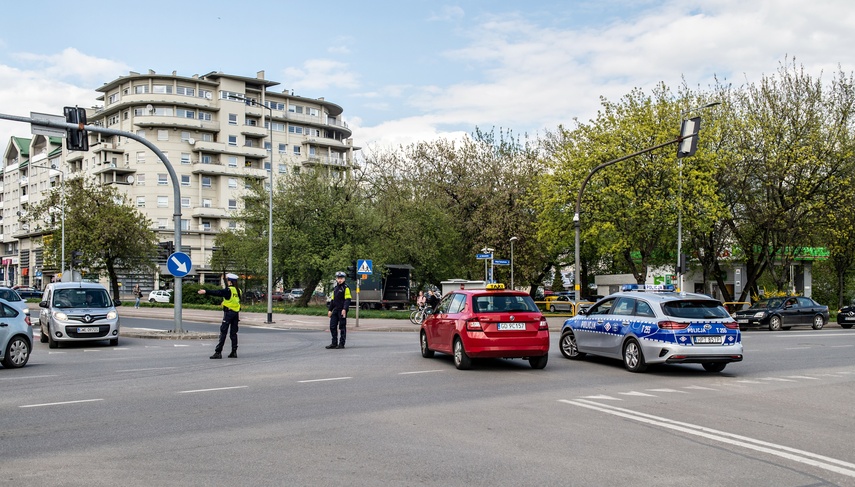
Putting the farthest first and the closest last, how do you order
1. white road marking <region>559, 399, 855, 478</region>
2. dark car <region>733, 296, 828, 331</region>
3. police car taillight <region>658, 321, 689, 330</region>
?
1. dark car <region>733, 296, 828, 331</region>
2. police car taillight <region>658, 321, 689, 330</region>
3. white road marking <region>559, 399, 855, 478</region>

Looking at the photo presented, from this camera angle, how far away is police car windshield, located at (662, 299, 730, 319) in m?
14.1

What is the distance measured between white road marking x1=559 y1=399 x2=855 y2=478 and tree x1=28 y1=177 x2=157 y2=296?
56.1 metres

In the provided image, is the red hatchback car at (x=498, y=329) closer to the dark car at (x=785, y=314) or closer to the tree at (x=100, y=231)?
the dark car at (x=785, y=314)

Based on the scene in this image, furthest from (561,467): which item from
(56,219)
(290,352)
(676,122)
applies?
(56,219)

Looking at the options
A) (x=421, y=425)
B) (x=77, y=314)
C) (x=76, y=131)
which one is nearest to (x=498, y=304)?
(x=421, y=425)

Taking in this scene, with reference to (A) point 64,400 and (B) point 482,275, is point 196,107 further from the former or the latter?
(A) point 64,400

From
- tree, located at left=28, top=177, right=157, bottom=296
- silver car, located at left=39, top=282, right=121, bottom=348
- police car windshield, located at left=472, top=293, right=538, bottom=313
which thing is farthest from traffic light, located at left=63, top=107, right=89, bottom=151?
tree, located at left=28, top=177, right=157, bottom=296

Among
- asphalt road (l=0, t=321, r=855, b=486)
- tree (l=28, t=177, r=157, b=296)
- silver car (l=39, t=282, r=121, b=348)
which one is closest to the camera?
asphalt road (l=0, t=321, r=855, b=486)

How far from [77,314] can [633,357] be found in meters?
14.4

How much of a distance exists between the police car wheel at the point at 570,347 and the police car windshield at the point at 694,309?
3239 millimetres

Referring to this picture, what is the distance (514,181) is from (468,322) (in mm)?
42253

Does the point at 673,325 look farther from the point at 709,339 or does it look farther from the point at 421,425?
the point at 421,425

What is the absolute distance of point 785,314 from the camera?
3450 cm

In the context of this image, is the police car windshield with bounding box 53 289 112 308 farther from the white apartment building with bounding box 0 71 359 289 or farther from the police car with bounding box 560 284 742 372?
the white apartment building with bounding box 0 71 359 289
